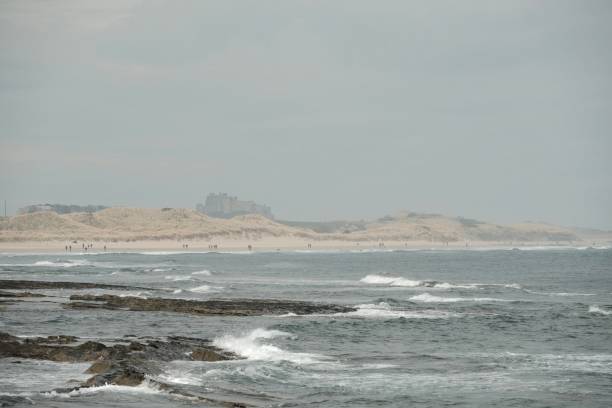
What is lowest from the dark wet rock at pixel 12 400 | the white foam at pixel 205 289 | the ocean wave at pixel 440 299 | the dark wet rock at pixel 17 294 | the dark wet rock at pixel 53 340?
the ocean wave at pixel 440 299

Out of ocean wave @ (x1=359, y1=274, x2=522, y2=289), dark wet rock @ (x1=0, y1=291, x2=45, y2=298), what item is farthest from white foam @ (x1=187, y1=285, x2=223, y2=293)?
A: ocean wave @ (x1=359, y1=274, x2=522, y2=289)

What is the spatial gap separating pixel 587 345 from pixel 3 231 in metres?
161

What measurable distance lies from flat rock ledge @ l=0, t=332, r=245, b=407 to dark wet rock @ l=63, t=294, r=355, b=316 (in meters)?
12.1

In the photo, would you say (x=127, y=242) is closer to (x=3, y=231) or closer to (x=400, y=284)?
(x=3, y=231)

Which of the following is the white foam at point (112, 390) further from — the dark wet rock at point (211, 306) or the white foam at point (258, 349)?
the dark wet rock at point (211, 306)

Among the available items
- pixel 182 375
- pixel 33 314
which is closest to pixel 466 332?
pixel 182 375

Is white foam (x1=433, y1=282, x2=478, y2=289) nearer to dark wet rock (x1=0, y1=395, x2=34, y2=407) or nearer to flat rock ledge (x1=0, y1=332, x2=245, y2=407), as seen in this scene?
flat rock ledge (x1=0, y1=332, x2=245, y2=407)

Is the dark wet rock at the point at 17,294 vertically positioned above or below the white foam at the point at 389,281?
above

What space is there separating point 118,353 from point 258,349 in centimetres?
560

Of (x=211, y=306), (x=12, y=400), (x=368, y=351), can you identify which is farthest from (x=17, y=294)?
(x=12, y=400)

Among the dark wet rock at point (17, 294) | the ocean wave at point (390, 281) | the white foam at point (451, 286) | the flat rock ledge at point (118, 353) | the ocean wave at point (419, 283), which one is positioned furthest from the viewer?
the ocean wave at point (390, 281)

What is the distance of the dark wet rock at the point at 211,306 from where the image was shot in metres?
44.6

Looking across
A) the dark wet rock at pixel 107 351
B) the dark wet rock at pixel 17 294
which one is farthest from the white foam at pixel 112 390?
the dark wet rock at pixel 17 294

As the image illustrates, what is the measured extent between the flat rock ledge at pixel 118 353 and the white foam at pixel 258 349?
0.65m
